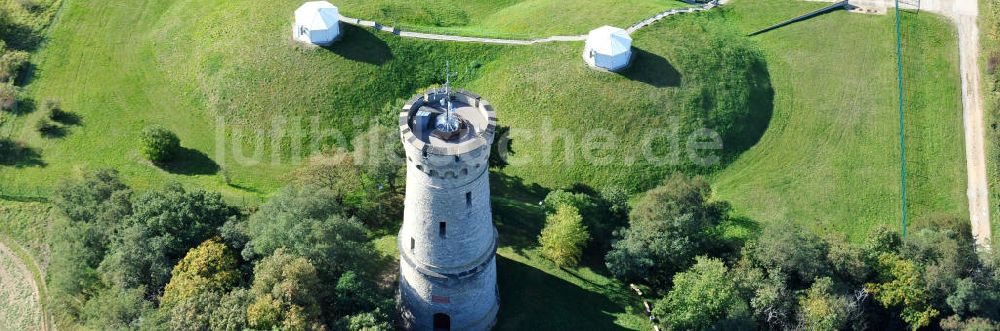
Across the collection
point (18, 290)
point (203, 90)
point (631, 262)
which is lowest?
point (18, 290)

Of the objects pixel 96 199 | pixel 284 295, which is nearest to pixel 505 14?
pixel 96 199

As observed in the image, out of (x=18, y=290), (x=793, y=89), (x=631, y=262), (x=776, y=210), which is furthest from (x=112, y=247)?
(x=793, y=89)

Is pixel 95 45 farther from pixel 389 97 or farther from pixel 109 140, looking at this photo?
pixel 389 97

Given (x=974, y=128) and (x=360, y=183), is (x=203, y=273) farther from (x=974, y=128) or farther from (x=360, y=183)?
(x=974, y=128)

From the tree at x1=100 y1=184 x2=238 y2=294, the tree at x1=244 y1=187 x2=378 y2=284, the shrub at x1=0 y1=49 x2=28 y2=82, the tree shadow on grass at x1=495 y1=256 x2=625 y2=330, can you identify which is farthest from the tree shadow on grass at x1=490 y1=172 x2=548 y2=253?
the shrub at x1=0 y1=49 x2=28 y2=82

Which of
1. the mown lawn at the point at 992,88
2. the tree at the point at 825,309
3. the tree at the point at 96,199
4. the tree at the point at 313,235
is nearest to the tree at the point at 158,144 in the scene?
the tree at the point at 96,199

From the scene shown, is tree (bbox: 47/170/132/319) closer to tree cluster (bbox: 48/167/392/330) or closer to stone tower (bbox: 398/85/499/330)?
tree cluster (bbox: 48/167/392/330)
